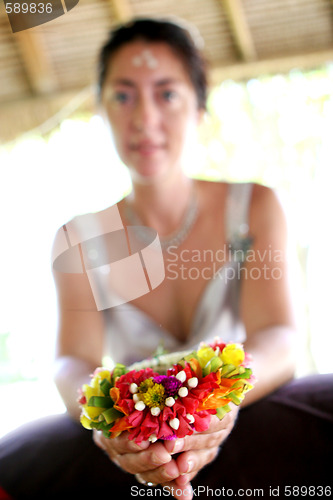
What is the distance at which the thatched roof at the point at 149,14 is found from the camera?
3.24ft

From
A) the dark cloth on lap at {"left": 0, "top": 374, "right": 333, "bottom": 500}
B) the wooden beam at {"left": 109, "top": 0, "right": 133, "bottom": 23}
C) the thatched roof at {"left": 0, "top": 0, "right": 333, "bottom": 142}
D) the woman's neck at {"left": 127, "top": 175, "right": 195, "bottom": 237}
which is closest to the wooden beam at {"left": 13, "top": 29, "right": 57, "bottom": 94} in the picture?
the thatched roof at {"left": 0, "top": 0, "right": 333, "bottom": 142}

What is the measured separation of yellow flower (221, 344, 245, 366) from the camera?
386 millimetres

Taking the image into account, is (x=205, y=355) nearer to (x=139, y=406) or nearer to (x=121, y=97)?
(x=139, y=406)

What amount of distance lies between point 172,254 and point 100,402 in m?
0.17

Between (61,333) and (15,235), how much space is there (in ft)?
0.38

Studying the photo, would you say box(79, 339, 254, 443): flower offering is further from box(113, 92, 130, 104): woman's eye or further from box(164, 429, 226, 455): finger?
box(113, 92, 130, 104): woman's eye

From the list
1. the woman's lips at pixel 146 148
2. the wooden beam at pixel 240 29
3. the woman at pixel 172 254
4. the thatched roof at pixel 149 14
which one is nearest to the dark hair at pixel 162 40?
the woman at pixel 172 254

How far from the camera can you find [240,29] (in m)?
1.13

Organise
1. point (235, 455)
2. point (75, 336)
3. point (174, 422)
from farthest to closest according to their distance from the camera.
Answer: point (75, 336) → point (235, 455) → point (174, 422)

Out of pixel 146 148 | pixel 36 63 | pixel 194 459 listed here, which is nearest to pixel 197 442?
pixel 194 459

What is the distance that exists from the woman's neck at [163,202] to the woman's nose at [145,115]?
60 millimetres

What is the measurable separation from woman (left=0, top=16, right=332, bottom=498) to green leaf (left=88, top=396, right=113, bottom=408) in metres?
0.08

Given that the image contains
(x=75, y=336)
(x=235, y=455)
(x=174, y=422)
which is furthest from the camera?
(x=75, y=336)

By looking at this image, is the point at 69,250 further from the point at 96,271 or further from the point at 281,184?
the point at 281,184
